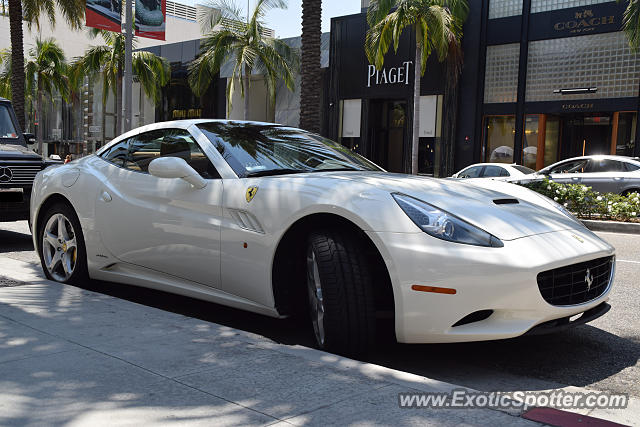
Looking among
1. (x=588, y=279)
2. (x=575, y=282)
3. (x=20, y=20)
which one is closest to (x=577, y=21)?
(x=20, y=20)

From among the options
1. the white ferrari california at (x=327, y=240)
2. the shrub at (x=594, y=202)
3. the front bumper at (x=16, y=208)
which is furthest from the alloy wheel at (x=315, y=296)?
the shrub at (x=594, y=202)

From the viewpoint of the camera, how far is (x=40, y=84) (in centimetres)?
3991

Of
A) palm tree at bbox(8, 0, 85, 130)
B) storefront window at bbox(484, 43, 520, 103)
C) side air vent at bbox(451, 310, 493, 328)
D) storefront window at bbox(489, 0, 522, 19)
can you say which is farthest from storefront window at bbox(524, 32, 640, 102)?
side air vent at bbox(451, 310, 493, 328)

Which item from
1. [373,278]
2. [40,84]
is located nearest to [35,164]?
[373,278]

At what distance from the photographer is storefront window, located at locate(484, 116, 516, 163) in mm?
24359

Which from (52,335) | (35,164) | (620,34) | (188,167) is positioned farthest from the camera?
(620,34)

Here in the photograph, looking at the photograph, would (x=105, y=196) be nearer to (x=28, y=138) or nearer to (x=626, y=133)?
(x=28, y=138)

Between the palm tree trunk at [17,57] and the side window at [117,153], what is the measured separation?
17639mm

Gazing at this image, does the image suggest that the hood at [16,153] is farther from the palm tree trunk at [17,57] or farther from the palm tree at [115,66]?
the palm tree at [115,66]

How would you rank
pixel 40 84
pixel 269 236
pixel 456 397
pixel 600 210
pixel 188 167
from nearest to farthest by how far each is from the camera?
pixel 456 397 < pixel 269 236 < pixel 188 167 < pixel 600 210 < pixel 40 84

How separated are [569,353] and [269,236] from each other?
195 centimetres

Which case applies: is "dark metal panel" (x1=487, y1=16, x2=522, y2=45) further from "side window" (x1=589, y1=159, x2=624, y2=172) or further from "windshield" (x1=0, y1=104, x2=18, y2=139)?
"windshield" (x1=0, y1=104, x2=18, y2=139)

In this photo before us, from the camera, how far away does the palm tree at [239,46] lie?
85.3 feet

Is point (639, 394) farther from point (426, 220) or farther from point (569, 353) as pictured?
point (426, 220)
